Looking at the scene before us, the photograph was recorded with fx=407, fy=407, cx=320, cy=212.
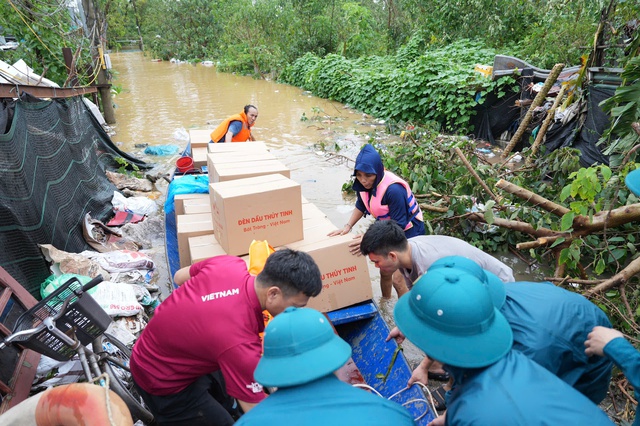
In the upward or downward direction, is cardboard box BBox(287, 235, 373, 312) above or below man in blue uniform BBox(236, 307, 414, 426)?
below

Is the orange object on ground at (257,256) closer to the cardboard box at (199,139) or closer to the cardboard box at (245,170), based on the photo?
the cardboard box at (245,170)

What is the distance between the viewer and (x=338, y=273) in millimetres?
3123

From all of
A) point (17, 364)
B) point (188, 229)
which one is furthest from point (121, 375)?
point (188, 229)

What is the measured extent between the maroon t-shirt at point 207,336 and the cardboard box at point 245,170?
4.72 ft

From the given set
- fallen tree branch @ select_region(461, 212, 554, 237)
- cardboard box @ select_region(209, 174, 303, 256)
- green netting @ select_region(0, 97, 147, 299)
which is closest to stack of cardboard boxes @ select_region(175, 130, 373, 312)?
cardboard box @ select_region(209, 174, 303, 256)

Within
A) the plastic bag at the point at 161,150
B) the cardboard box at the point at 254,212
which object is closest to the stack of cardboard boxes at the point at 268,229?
the cardboard box at the point at 254,212

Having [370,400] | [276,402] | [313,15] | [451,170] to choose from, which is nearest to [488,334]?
[370,400]

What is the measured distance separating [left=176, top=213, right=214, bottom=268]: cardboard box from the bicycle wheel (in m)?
0.79

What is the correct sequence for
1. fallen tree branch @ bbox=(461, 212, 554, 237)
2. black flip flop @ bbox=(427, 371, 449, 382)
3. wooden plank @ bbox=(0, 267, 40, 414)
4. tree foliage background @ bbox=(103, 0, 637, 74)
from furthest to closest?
tree foliage background @ bbox=(103, 0, 637, 74)
fallen tree branch @ bbox=(461, 212, 554, 237)
black flip flop @ bbox=(427, 371, 449, 382)
wooden plank @ bbox=(0, 267, 40, 414)

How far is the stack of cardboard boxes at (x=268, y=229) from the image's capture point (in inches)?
112

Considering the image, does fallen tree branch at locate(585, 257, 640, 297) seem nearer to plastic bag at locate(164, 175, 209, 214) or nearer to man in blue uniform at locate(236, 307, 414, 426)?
man in blue uniform at locate(236, 307, 414, 426)

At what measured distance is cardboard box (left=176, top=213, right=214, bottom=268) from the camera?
321 cm

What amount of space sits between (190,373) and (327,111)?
12.2m

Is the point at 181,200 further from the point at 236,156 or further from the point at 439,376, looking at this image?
the point at 439,376
